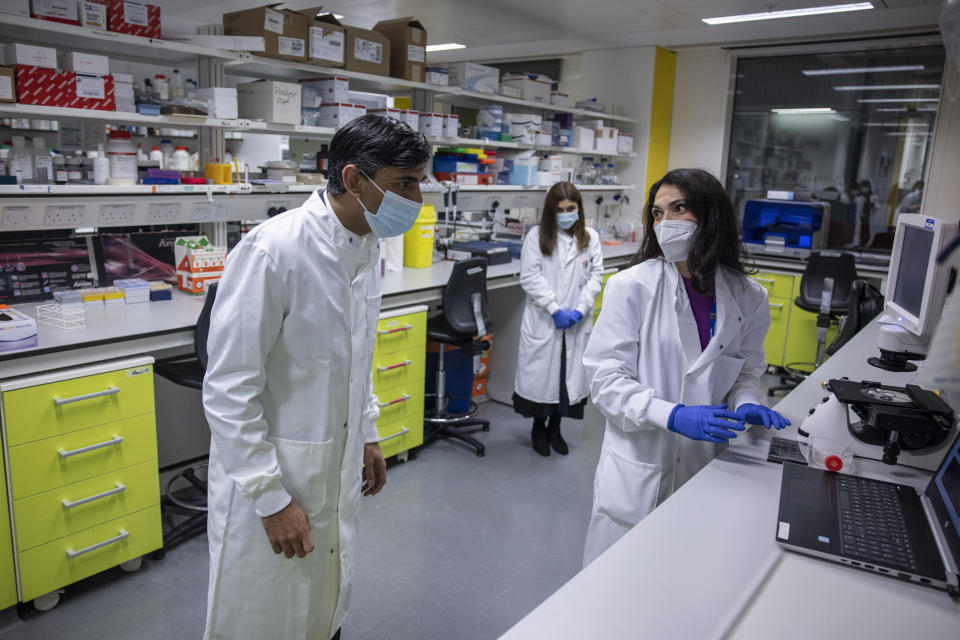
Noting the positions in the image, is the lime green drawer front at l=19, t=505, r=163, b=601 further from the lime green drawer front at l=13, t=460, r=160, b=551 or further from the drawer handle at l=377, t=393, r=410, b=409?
the drawer handle at l=377, t=393, r=410, b=409

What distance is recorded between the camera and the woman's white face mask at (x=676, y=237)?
164 cm

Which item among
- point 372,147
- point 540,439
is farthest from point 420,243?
point 372,147

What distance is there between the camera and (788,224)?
210 inches

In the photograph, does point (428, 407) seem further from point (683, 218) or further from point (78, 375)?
point (683, 218)

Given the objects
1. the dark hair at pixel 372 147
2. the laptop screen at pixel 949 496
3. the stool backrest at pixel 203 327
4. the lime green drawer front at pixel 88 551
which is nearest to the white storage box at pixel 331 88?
the stool backrest at pixel 203 327

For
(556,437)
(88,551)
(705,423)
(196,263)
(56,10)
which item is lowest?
(556,437)

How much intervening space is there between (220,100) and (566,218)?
68.5 inches

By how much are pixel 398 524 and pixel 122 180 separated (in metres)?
1.81

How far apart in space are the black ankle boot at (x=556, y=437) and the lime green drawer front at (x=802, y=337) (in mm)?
2341

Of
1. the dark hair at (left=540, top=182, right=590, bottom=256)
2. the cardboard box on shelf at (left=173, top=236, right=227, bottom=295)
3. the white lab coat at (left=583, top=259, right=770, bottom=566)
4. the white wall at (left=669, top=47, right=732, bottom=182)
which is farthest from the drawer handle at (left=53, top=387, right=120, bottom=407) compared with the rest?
the white wall at (left=669, top=47, right=732, bottom=182)

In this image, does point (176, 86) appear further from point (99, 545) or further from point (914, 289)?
point (914, 289)

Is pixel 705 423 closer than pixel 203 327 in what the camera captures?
Yes

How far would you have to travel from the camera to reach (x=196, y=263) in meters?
2.87

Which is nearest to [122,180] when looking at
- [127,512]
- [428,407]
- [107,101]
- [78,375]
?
[107,101]
